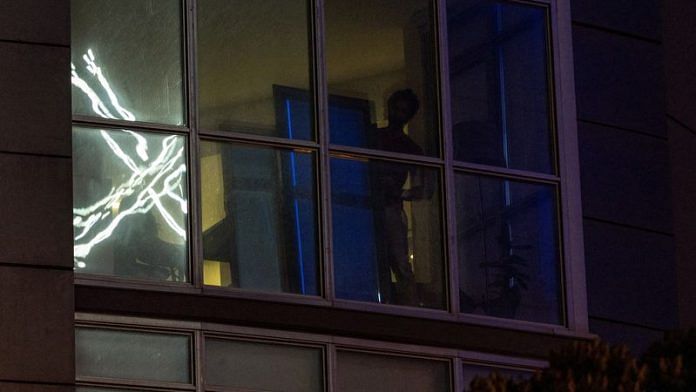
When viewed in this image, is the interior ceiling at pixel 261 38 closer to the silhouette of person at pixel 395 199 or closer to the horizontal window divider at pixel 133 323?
the silhouette of person at pixel 395 199

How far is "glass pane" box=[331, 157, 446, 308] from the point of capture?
57.6 feet

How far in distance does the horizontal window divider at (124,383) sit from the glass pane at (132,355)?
1.5 inches

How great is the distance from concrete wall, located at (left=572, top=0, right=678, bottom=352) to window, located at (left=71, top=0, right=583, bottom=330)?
1.32ft

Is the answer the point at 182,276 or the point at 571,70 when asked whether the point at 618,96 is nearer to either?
the point at 571,70

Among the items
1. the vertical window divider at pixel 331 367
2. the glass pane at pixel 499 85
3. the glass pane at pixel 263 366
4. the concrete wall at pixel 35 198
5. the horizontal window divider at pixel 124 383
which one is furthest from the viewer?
the glass pane at pixel 499 85

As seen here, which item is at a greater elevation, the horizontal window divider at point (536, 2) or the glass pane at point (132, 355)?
the horizontal window divider at point (536, 2)

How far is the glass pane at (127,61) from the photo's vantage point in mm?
17062

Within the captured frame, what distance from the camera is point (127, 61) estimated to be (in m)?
17.2

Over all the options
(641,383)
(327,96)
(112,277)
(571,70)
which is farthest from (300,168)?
(641,383)

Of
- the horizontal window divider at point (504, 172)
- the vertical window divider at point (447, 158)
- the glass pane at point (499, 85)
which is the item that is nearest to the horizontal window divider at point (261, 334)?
the vertical window divider at point (447, 158)

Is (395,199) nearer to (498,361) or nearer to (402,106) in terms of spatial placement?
(402,106)

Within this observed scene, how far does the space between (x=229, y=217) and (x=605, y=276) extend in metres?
3.72

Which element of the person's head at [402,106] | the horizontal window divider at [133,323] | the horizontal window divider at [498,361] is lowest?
the horizontal window divider at [498,361]

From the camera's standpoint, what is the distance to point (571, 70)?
19.2m
